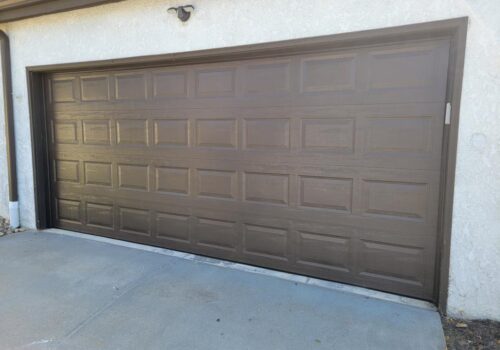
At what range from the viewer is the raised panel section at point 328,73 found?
2.90 metres

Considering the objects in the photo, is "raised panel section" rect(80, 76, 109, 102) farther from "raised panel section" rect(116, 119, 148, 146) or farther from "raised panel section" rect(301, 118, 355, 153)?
"raised panel section" rect(301, 118, 355, 153)

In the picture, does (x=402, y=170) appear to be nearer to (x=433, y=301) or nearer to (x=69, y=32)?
(x=433, y=301)

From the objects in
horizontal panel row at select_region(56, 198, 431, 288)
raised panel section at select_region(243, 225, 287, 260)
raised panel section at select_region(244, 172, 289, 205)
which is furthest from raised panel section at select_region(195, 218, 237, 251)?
raised panel section at select_region(244, 172, 289, 205)

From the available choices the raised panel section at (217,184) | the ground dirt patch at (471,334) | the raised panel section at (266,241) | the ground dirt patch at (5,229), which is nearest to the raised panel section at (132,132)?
the raised panel section at (217,184)

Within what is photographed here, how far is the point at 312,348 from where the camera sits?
7.36 feet

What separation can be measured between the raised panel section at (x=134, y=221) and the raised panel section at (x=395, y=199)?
255 centimetres

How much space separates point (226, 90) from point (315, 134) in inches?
40.6

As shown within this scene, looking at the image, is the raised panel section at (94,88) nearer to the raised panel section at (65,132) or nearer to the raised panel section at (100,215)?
the raised panel section at (65,132)

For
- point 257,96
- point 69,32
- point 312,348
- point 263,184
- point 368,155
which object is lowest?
point 312,348

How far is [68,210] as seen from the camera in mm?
4652

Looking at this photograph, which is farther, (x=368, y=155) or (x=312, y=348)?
(x=368, y=155)

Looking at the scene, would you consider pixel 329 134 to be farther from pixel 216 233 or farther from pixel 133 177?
pixel 133 177

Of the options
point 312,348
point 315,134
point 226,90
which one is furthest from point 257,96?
point 312,348

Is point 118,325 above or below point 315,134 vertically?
below
